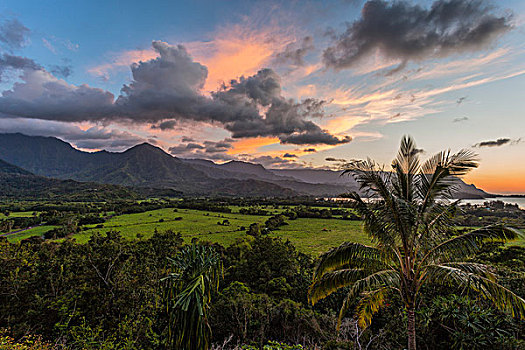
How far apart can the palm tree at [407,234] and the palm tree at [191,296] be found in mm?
4892

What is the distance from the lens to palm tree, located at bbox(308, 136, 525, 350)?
305 inches

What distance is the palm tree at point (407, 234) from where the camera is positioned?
7.75 m

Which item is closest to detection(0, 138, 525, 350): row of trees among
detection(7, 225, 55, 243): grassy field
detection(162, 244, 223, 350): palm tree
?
detection(162, 244, 223, 350): palm tree

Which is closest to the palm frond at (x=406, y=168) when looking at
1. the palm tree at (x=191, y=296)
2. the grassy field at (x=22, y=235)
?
the palm tree at (x=191, y=296)

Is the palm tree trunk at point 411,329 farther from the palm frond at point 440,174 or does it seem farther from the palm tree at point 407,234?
the palm frond at point 440,174

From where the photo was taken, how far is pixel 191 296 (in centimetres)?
531

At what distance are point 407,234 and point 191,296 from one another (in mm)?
7123

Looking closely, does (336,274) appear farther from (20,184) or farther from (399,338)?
(20,184)

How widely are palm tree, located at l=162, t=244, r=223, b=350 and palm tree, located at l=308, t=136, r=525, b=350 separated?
16.0 ft

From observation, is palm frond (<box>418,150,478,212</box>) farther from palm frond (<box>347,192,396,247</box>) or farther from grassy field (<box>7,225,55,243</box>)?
grassy field (<box>7,225,55,243</box>)

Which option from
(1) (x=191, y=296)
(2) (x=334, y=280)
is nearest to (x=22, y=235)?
(1) (x=191, y=296)

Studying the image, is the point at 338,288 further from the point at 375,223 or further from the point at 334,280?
the point at 375,223

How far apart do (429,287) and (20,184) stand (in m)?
271

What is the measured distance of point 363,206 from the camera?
891cm
